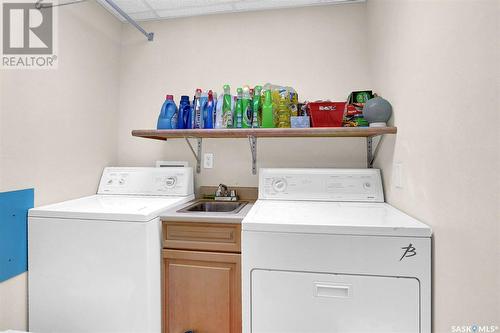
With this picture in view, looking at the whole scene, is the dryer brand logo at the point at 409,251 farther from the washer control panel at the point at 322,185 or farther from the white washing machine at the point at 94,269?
the white washing machine at the point at 94,269

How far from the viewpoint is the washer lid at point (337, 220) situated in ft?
3.76

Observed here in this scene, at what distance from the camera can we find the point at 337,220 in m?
1.27

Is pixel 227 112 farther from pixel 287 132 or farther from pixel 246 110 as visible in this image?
pixel 287 132

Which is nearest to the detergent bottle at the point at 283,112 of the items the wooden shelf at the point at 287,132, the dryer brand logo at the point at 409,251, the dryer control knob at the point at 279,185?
the wooden shelf at the point at 287,132

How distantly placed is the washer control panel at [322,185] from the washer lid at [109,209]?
0.68 m

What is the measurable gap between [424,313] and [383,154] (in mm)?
982

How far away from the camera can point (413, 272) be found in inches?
44.2

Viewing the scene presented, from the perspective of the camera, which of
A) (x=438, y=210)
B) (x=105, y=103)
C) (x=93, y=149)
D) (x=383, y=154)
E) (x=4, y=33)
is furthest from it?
(x=105, y=103)

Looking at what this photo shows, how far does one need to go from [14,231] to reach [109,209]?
49cm

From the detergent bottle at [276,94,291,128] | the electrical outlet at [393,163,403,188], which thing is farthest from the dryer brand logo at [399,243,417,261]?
the detergent bottle at [276,94,291,128]

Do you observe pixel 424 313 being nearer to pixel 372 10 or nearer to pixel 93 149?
pixel 372 10

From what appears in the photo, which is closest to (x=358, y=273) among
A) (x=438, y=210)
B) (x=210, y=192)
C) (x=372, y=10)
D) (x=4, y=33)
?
(x=438, y=210)

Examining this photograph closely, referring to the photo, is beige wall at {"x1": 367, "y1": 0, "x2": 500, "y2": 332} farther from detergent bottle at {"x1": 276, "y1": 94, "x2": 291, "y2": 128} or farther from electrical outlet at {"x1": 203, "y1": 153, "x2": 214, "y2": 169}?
electrical outlet at {"x1": 203, "y1": 153, "x2": 214, "y2": 169}

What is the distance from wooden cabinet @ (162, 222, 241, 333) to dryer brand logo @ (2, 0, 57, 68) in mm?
1245
